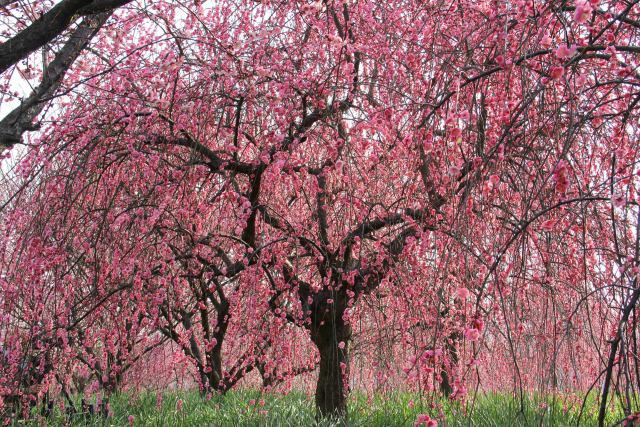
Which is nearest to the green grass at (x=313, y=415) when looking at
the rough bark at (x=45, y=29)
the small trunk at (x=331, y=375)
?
the small trunk at (x=331, y=375)

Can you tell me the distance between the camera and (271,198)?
5.36m

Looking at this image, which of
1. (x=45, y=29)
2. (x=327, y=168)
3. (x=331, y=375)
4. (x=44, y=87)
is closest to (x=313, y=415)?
(x=331, y=375)

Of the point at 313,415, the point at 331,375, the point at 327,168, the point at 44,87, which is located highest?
the point at 44,87

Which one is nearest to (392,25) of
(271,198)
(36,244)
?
(271,198)

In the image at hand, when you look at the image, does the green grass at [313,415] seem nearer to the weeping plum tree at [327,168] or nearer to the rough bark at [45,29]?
the weeping plum tree at [327,168]

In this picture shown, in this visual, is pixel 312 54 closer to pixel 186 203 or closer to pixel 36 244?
pixel 186 203

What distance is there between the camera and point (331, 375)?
5.26 meters

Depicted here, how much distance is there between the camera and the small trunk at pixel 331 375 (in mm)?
5113

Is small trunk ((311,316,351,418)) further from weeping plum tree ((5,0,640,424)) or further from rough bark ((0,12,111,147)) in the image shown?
rough bark ((0,12,111,147))

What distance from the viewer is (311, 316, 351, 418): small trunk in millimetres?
5113

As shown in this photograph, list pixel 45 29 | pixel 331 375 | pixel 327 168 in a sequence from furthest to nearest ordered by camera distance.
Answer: pixel 331 375, pixel 327 168, pixel 45 29

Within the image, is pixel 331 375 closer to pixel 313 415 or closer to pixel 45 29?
pixel 313 415

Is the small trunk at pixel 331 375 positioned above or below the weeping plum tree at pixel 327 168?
below

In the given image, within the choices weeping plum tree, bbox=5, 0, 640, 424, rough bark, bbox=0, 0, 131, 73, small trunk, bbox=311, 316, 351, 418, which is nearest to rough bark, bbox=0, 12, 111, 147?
weeping plum tree, bbox=5, 0, 640, 424
